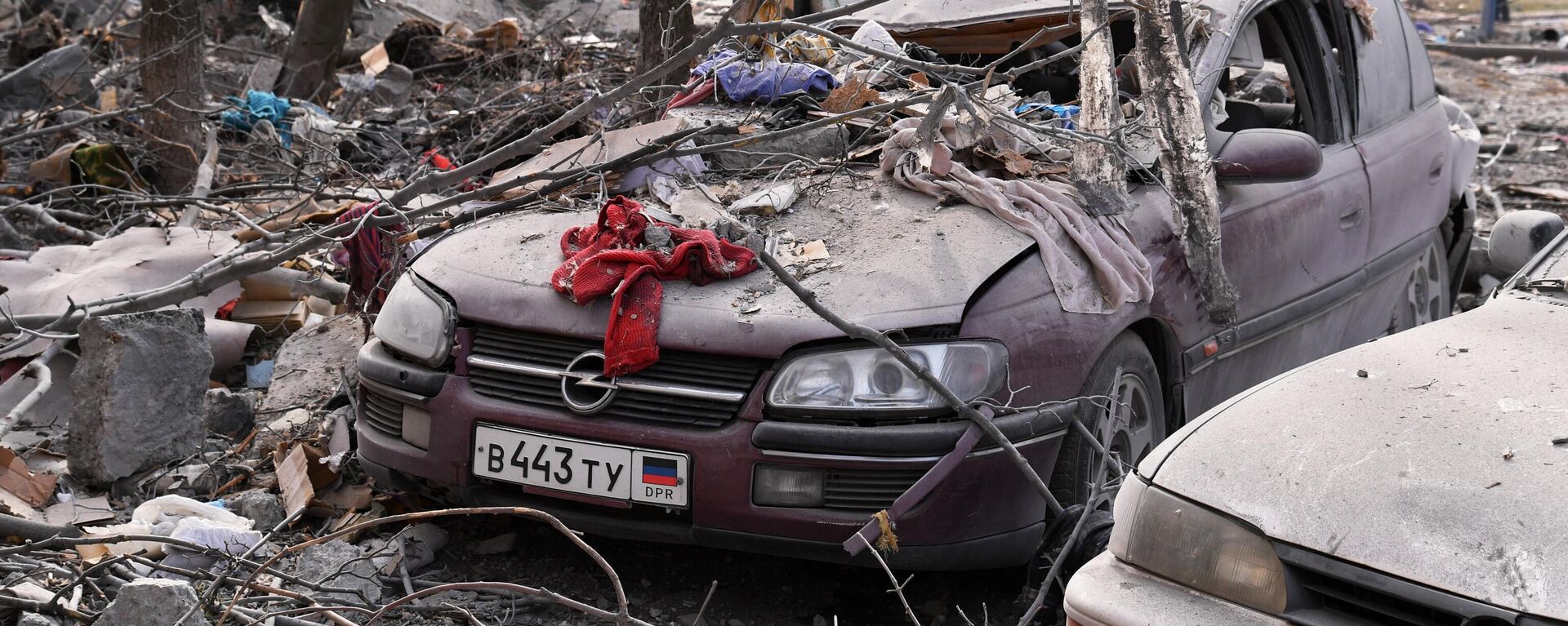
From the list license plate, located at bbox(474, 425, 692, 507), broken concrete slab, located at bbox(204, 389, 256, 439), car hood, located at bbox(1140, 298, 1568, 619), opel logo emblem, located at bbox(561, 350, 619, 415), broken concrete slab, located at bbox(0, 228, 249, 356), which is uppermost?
car hood, located at bbox(1140, 298, 1568, 619)

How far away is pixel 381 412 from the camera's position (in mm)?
3303

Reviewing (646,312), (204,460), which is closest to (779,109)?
(646,312)

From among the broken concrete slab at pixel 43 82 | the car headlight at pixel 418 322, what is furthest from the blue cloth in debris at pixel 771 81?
the broken concrete slab at pixel 43 82

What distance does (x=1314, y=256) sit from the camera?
4.07 metres

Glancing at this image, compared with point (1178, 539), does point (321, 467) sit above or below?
below

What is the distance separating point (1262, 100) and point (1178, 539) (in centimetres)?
379

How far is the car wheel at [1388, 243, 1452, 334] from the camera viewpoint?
4.91 meters

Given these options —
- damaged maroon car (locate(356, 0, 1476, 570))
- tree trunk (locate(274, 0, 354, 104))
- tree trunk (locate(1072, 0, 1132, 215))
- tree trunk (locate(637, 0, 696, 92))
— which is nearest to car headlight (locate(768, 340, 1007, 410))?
damaged maroon car (locate(356, 0, 1476, 570))

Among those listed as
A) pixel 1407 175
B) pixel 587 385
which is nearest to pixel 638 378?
pixel 587 385

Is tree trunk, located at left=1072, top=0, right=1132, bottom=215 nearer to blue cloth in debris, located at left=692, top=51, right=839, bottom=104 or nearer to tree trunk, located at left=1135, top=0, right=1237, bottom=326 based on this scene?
tree trunk, located at left=1135, top=0, right=1237, bottom=326

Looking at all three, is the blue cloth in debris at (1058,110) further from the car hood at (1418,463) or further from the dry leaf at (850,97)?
the car hood at (1418,463)

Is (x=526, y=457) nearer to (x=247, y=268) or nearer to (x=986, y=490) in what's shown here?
(x=986, y=490)

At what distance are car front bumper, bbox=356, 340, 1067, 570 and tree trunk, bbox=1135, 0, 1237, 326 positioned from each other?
83 centimetres

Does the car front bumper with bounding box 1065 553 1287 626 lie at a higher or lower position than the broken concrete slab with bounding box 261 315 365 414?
higher
